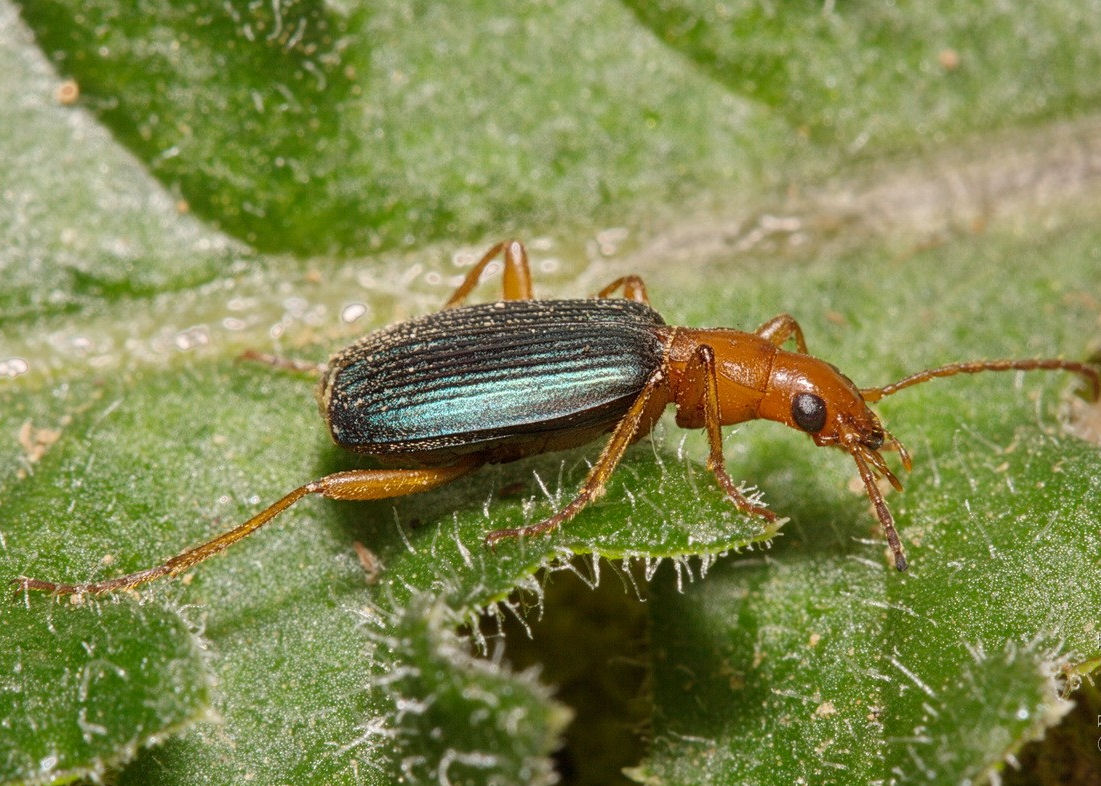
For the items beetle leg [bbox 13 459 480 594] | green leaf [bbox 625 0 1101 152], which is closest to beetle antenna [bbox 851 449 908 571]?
beetle leg [bbox 13 459 480 594]

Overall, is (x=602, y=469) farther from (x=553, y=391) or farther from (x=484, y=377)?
(x=484, y=377)

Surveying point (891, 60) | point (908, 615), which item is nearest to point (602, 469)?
point (908, 615)

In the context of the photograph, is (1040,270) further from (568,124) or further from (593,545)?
(593,545)

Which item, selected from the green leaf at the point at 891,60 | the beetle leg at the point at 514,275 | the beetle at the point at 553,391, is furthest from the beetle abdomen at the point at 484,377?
the green leaf at the point at 891,60

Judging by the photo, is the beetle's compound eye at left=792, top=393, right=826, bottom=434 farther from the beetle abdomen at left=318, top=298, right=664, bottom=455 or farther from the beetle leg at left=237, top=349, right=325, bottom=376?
the beetle leg at left=237, top=349, right=325, bottom=376

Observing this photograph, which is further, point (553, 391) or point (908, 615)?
point (553, 391)
